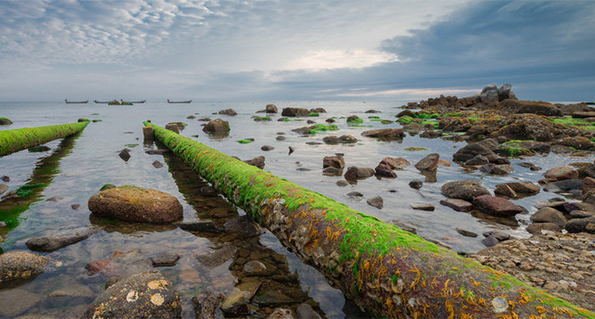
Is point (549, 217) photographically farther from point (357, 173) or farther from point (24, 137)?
point (24, 137)

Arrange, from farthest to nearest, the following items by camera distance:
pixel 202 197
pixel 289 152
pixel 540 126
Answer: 1. pixel 540 126
2. pixel 289 152
3. pixel 202 197

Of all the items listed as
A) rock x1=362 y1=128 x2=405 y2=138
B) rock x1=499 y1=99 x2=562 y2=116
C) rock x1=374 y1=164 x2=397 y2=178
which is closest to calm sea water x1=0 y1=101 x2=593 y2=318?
rock x1=374 y1=164 x2=397 y2=178

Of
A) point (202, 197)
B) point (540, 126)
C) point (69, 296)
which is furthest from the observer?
point (540, 126)

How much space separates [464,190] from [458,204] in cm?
84

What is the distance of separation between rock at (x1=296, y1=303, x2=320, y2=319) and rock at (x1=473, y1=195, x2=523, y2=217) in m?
5.65

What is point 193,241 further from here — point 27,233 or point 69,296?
point 27,233

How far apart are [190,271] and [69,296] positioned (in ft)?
4.82

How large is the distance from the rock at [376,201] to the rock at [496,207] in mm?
2419

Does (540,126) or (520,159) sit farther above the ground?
(540,126)

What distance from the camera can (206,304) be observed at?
137 inches

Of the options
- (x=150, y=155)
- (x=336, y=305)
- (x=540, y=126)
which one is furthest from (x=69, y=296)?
(x=540, y=126)

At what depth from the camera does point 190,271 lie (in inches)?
172

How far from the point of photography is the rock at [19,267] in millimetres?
3891

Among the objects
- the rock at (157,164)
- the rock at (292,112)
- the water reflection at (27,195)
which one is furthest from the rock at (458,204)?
the rock at (292,112)
